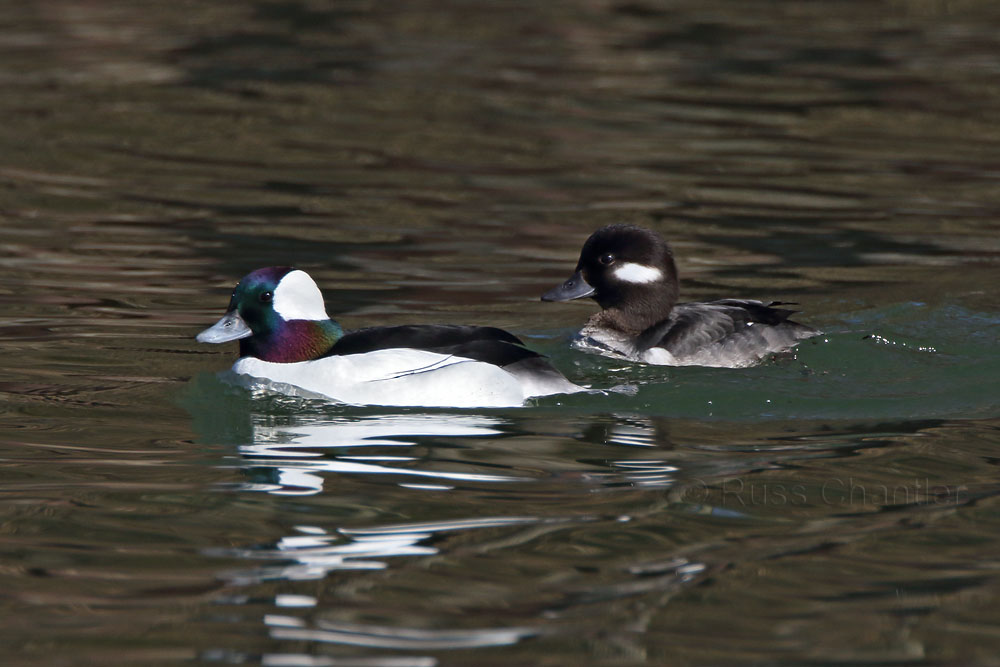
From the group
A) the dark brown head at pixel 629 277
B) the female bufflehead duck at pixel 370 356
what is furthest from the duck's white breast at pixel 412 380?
the dark brown head at pixel 629 277

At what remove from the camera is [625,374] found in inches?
356

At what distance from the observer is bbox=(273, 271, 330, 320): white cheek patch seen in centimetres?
829

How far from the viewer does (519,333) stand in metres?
10.3

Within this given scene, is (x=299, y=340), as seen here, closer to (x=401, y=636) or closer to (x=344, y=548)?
(x=344, y=548)

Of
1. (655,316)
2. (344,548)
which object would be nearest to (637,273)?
(655,316)

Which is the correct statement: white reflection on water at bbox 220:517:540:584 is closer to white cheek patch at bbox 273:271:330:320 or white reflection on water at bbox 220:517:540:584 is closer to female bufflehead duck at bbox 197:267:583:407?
female bufflehead duck at bbox 197:267:583:407

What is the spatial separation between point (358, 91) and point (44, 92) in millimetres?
4037

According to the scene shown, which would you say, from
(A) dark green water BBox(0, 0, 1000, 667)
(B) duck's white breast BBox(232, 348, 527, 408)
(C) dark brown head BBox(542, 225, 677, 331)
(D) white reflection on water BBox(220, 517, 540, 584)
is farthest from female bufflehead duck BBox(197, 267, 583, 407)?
(D) white reflection on water BBox(220, 517, 540, 584)

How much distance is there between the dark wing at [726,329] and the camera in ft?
29.7

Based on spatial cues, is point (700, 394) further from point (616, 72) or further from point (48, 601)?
point (616, 72)

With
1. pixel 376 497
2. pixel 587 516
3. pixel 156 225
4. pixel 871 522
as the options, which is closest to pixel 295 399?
pixel 376 497

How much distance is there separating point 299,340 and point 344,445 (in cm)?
114

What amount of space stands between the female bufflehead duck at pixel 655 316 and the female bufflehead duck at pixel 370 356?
104cm

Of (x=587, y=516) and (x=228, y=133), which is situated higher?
(x=228, y=133)
